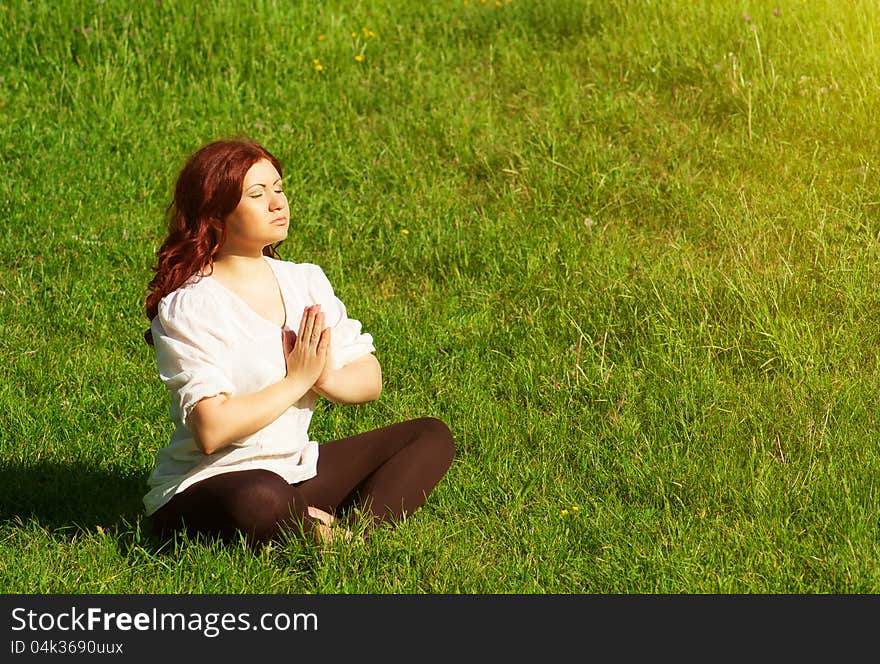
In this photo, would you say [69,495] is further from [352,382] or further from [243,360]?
[352,382]

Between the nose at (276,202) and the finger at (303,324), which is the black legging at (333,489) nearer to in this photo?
the finger at (303,324)

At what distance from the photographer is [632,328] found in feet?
17.4

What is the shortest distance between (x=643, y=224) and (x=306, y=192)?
6.69ft

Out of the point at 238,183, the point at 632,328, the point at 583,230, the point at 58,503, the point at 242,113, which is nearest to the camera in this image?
the point at 238,183

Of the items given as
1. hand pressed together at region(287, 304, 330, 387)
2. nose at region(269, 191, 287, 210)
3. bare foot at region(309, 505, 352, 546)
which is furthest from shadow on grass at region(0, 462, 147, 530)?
nose at region(269, 191, 287, 210)

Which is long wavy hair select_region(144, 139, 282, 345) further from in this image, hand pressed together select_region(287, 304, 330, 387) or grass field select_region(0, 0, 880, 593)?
grass field select_region(0, 0, 880, 593)

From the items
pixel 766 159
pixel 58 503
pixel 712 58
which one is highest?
pixel 712 58

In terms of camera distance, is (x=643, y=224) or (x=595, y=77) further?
(x=595, y=77)

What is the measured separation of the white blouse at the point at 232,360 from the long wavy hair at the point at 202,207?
0.06m

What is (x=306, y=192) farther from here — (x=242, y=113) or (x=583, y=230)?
(x=583, y=230)

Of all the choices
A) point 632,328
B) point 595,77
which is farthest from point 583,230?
point 595,77

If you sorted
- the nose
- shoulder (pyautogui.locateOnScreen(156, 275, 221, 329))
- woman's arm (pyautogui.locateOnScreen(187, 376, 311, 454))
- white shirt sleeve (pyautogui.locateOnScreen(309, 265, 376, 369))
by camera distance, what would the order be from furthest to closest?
white shirt sleeve (pyautogui.locateOnScreen(309, 265, 376, 369)) < the nose < shoulder (pyautogui.locateOnScreen(156, 275, 221, 329)) < woman's arm (pyautogui.locateOnScreen(187, 376, 311, 454))

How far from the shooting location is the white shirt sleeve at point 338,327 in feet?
12.7

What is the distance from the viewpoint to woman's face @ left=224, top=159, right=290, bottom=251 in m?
3.61
